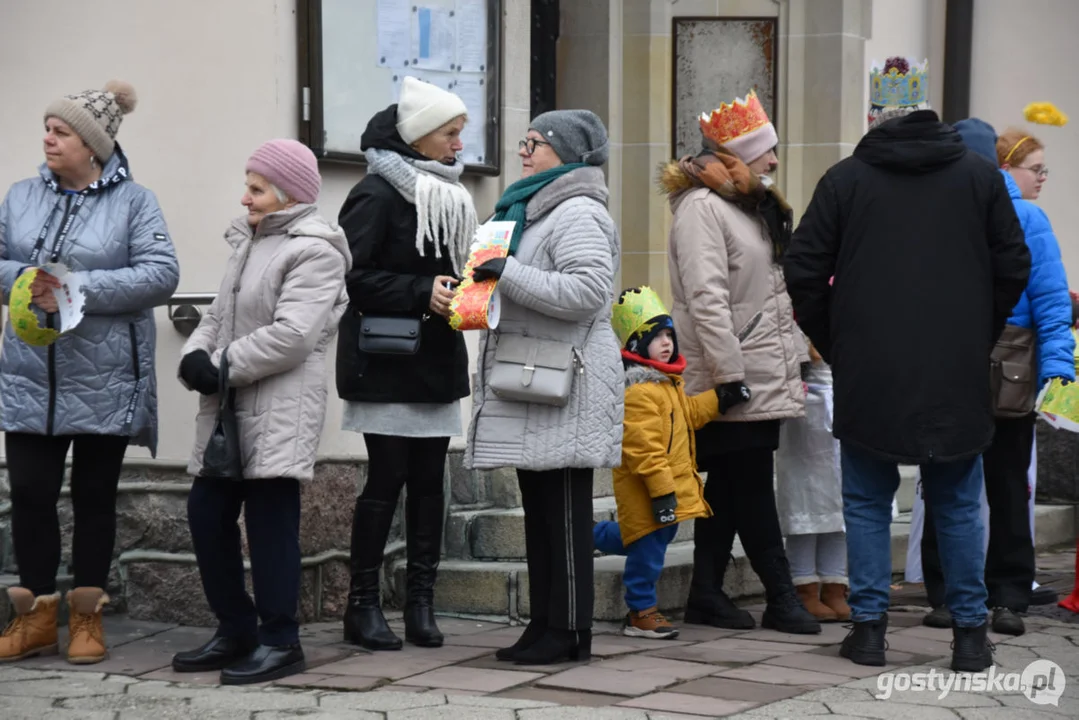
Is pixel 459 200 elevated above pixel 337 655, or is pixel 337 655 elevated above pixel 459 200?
pixel 459 200

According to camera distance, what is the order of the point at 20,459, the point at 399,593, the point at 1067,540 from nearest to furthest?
1. the point at 20,459
2. the point at 399,593
3. the point at 1067,540

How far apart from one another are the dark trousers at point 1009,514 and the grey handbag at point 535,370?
5.83 feet

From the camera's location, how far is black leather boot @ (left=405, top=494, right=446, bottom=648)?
6465mm

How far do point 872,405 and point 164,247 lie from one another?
2.38 m

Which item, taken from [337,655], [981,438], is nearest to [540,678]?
[337,655]

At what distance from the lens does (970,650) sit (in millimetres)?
6008

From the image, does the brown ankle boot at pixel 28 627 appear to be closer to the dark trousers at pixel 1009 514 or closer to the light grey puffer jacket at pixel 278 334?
the light grey puffer jacket at pixel 278 334

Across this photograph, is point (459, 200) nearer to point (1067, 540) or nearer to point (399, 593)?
point (399, 593)

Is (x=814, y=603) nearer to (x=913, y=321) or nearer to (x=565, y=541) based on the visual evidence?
(x=565, y=541)

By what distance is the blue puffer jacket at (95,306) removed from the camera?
6.15 metres

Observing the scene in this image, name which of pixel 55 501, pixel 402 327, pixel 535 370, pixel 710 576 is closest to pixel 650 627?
pixel 710 576

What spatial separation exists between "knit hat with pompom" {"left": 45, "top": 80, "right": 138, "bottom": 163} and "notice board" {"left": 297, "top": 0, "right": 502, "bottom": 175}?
34.8 inches

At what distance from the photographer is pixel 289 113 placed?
7055 mm

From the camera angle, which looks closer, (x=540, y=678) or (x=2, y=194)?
(x=540, y=678)
